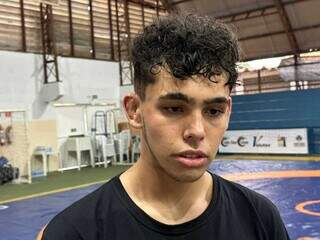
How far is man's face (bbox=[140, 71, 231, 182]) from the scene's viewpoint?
1.33 metres

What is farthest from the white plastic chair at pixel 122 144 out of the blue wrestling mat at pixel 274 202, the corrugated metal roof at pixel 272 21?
the corrugated metal roof at pixel 272 21

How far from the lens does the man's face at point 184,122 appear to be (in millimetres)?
1329

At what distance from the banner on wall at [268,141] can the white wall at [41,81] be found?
532 cm

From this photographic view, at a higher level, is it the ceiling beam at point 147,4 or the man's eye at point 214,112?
the ceiling beam at point 147,4

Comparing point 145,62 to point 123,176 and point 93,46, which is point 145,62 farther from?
point 93,46

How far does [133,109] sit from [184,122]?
8.4 inches

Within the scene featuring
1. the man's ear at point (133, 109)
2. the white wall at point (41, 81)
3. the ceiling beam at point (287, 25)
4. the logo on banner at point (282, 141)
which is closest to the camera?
the man's ear at point (133, 109)

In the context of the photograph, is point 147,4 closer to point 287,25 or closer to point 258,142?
point 287,25

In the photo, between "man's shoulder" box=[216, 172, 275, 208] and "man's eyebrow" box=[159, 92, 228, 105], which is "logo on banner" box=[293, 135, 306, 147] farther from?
"man's eyebrow" box=[159, 92, 228, 105]

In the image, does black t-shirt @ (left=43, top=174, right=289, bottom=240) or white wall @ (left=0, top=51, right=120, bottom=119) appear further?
white wall @ (left=0, top=51, right=120, bottom=119)

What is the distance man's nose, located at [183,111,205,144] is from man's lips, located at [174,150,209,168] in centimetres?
3

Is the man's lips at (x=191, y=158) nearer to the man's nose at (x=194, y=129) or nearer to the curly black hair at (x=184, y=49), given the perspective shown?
the man's nose at (x=194, y=129)

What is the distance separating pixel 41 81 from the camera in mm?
16797

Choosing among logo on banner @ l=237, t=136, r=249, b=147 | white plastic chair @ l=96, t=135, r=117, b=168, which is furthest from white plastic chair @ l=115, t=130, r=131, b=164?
logo on banner @ l=237, t=136, r=249, b=147
